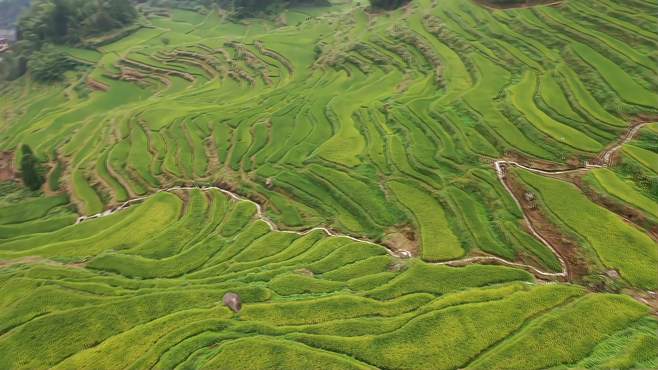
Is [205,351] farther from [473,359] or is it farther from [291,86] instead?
[291,86]

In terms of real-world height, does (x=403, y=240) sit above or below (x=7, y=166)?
above

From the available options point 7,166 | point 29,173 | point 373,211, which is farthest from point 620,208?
point 7,166

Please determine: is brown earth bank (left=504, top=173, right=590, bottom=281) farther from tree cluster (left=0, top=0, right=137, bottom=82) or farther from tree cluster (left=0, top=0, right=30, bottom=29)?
tree cluster (left=0, top=0, right=30, bottom=29)

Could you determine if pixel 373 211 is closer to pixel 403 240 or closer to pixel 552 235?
pixel 403 240

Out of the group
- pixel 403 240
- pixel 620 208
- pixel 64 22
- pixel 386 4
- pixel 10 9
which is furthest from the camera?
pixel 10 9

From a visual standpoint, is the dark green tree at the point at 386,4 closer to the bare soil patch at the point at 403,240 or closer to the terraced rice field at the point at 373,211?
the terraced rice field at the point at 373,211

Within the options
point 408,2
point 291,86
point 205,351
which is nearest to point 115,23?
point 291,86

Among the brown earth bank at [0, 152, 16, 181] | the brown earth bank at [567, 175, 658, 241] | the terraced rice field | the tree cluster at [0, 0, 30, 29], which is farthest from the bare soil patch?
the tree cluster at [0, 0, 30, 29]

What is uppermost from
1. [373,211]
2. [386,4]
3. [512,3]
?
[512,3]
